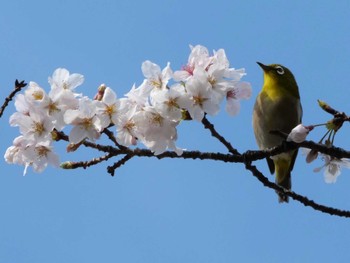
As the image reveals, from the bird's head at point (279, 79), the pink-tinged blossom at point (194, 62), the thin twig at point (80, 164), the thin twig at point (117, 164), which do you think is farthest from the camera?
the bird's head at point (279, 79)

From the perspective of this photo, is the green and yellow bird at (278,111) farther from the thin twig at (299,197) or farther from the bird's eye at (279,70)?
the thin twig at (299,197)

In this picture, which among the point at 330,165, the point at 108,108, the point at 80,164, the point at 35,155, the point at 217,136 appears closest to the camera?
the point at 108,108

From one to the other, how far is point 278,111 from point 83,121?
4736mm

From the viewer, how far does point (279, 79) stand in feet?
26.3

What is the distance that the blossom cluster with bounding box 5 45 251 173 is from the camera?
3.34 m

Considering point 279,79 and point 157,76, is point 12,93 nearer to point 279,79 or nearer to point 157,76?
point 157,76

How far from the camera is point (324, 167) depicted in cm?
474

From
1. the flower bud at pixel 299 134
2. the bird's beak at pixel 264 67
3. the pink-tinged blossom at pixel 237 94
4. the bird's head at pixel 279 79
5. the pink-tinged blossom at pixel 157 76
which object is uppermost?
the bird's beak at pixel 264 67

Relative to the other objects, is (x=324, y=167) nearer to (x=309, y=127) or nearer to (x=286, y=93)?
(x=309, y=127)

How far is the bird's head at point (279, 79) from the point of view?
7977 millimetres

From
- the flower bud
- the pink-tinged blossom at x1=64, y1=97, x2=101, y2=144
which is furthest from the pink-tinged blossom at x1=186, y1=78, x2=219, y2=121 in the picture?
the flower bud

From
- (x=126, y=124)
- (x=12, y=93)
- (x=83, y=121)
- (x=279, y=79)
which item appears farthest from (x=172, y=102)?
(x=279, y=79)

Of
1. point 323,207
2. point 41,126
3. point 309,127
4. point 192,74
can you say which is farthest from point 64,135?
point 323,207

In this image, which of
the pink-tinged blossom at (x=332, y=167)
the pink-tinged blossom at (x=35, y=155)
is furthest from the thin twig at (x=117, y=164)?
the pink-tinged blossom at (x=332, y=167)
